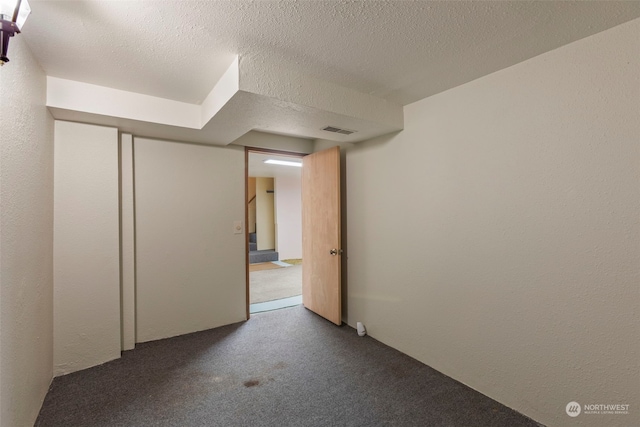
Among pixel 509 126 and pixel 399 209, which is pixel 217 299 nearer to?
pixel 399 209

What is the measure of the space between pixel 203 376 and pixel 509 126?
9.67ft

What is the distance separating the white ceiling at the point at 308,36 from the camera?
52.8 inches

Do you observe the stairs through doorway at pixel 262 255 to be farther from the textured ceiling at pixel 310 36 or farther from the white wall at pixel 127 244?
the textured ceiling at pixel 310 36

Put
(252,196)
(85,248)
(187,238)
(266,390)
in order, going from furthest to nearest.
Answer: (252,196), (187,238), (85,248), (266,390)

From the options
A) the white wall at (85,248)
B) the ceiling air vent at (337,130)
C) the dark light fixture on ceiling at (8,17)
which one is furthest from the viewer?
the ceiling air vent at (337,130)

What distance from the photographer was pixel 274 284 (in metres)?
5.07

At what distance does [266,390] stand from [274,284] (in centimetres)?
303

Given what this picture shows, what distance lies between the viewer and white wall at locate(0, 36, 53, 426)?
1360 mm

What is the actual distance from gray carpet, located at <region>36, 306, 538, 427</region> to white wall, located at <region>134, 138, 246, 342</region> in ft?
1.16

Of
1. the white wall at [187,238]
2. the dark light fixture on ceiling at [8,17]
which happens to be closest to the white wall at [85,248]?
the white wall at [187,238]

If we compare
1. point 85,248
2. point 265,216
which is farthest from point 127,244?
point 265,216

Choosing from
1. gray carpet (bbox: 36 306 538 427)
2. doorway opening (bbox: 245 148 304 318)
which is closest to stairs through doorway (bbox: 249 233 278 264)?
doorway opening (bbox: 245 148 304 318)

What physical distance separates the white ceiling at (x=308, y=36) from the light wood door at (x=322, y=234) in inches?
52.4

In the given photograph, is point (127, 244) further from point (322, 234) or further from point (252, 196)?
point (252, 196)
